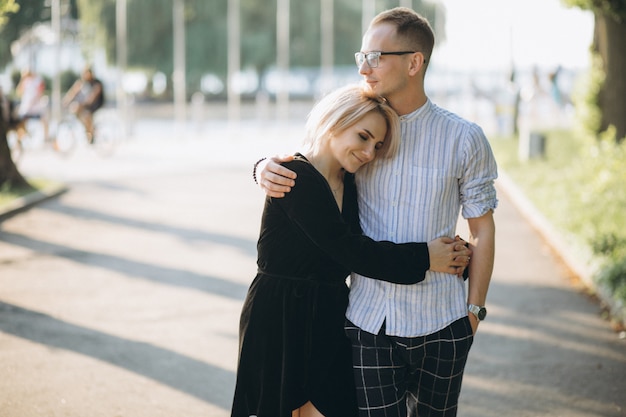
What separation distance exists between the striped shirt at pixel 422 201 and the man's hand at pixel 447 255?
2.6 inches

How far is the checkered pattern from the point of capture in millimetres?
3062

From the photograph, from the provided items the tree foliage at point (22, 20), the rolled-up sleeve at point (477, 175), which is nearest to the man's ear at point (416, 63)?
the rolled-up sleeve at point (477, 175)

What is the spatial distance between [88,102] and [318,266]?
20.0 metres

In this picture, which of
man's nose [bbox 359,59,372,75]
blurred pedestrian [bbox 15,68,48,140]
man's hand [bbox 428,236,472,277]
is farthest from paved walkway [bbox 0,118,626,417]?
blurred pedestrian [bbox 15,68,48,140]

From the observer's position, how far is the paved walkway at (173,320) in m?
5.40

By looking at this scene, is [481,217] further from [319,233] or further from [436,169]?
[319,233]

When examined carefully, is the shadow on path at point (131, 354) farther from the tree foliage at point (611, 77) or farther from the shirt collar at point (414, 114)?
the tree foliage at point (611, 77)

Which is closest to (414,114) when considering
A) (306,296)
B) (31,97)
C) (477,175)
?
(477,175)

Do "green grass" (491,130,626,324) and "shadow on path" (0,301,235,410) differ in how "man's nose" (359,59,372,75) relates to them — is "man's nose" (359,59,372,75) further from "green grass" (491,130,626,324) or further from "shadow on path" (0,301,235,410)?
"green grass" (491,130,626,324)

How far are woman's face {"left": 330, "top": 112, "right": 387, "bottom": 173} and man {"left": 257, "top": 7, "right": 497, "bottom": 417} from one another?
4.7 inches

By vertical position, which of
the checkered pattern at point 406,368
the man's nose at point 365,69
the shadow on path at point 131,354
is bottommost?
the shadow on path at point 131,354

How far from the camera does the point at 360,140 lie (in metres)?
3.01

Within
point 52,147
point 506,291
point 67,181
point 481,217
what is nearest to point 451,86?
point 52,147

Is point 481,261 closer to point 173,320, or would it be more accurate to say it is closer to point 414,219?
point 414,219
